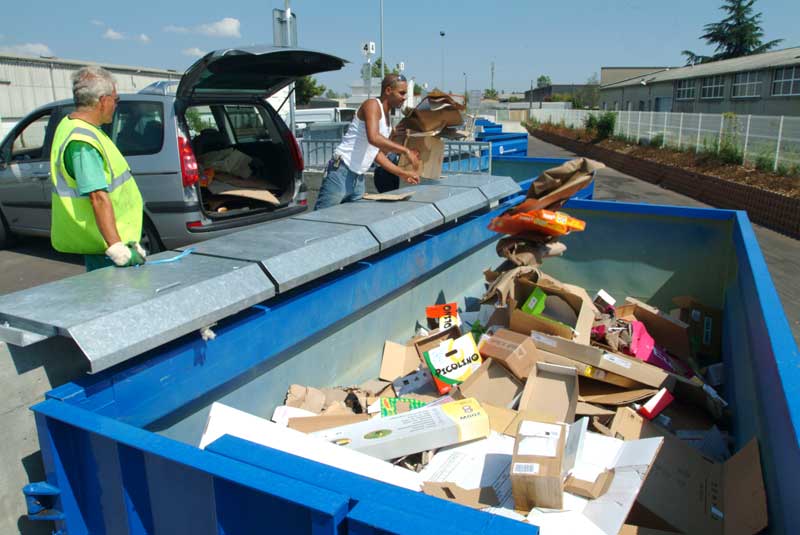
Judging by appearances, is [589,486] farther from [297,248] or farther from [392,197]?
[392,197]

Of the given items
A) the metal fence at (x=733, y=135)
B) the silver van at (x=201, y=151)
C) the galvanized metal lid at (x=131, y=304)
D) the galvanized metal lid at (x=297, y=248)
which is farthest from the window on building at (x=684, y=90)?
the galvanized metal lid at (x=131, y=304)

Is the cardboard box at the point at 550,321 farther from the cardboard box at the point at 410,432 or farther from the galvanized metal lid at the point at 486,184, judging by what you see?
the galvanized metal lid at the point at 486,184

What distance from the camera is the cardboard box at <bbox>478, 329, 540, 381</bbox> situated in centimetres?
307

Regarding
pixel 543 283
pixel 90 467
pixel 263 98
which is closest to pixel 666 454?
pixel 543 283

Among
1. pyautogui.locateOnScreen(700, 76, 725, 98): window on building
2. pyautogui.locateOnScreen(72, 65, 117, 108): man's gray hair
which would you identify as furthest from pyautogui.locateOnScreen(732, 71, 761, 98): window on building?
pyautogui.locateOnScreen(72, 65, 117, 108): man's gray hair

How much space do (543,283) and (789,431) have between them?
2.30 meters

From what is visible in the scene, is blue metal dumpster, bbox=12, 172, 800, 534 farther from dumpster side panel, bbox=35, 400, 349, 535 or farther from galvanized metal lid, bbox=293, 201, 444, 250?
galvanized metal lid, bbox=293, 201, 444, 250

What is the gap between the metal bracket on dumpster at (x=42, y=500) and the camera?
171cm

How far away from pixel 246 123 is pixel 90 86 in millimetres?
3654

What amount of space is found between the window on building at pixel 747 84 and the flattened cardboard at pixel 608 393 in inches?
1313

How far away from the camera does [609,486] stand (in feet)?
7.07

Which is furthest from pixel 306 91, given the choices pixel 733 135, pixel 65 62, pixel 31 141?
pixel 31 141

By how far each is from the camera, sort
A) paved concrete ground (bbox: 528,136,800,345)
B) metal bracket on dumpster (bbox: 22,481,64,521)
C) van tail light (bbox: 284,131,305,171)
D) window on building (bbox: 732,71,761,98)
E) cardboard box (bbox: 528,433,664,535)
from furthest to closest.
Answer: window on building (bbox: 732,71,761,98) → paved concrete ground (bbox: 528,136,800,345) → van tail light (bbox: 284,131,305,171) → cardboard box (bbox: 528,433,664,535) → metal bracket on dumpster (bbox: 22,481,64,521)

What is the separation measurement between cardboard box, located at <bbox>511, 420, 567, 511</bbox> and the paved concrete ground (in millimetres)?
4160
